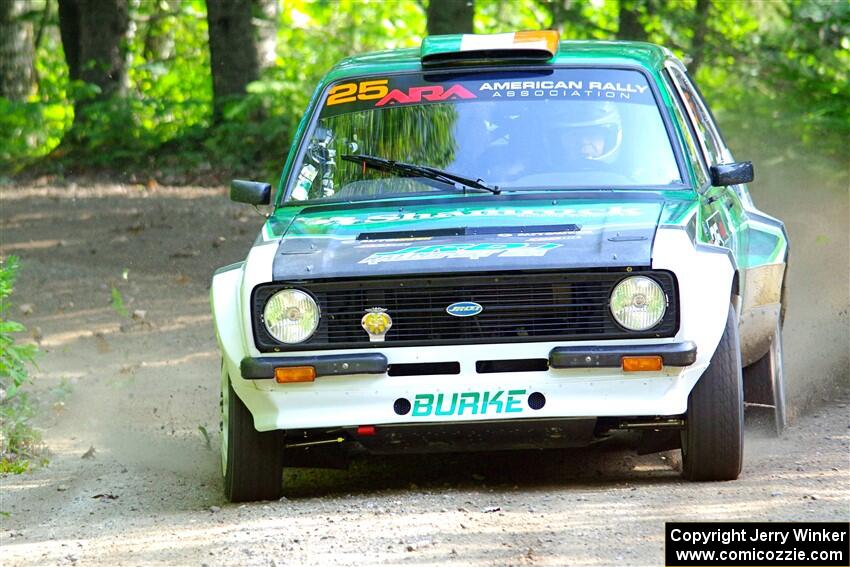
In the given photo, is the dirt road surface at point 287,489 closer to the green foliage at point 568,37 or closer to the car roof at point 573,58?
the car roof at point 573,58

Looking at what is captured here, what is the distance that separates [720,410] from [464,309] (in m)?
1.11

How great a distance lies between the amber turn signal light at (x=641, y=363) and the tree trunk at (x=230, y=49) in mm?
12618

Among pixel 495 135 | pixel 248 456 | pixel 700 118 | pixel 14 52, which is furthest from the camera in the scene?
pixel 14 52

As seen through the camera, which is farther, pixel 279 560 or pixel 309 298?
pixel 309 298

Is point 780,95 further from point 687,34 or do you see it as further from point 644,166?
point 644,166

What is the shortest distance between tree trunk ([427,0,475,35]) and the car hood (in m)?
8.28

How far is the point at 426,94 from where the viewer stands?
6.65 metres

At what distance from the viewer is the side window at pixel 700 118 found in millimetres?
6750

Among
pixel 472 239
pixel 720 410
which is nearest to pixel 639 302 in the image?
pixel 720 410

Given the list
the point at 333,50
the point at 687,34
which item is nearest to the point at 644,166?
the point at 687,34

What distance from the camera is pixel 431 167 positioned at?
630 centimetres

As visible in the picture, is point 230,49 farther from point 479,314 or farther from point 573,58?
point 479,314

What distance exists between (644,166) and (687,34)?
9.13 meters

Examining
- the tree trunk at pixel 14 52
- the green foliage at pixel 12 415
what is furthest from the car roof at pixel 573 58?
the tree trunk at pixel 14 52
